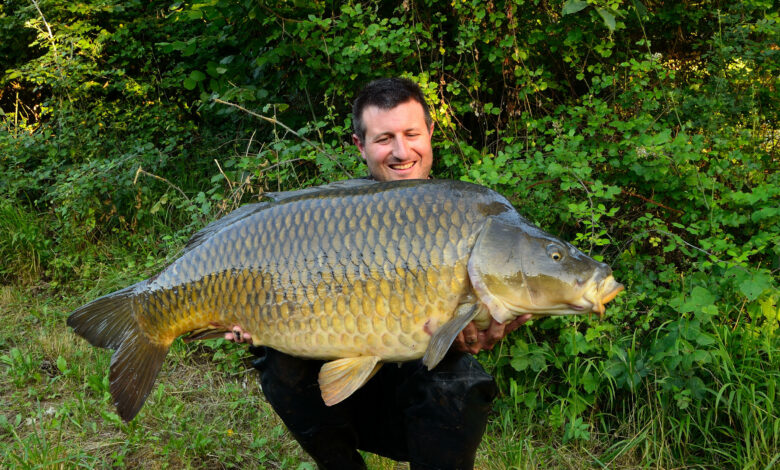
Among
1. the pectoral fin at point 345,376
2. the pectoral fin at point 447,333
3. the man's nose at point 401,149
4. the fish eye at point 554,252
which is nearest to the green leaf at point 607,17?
the man's nose at point 401,149

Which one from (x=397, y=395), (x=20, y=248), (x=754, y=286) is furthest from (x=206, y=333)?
(x=20, y=248)

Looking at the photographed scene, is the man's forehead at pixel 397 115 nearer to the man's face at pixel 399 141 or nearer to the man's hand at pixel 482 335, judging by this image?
the man's face at pixel 399 141

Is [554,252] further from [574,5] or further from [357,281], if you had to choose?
[574,5]

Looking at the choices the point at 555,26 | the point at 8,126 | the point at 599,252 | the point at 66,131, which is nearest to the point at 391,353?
the point at 599,252

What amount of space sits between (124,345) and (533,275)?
3.62ft

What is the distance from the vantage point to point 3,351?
3.14 m

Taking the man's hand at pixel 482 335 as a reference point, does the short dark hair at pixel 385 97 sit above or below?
above

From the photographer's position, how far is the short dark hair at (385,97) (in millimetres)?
2086

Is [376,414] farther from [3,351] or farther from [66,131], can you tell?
[66,131]

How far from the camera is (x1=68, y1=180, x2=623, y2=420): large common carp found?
54.2 inches

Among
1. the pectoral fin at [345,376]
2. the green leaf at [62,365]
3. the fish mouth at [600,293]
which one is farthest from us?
the green leaf at [62,365]

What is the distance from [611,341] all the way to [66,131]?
3940mm

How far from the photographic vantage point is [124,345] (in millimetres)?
1696

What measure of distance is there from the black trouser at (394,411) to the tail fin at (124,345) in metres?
0.32
